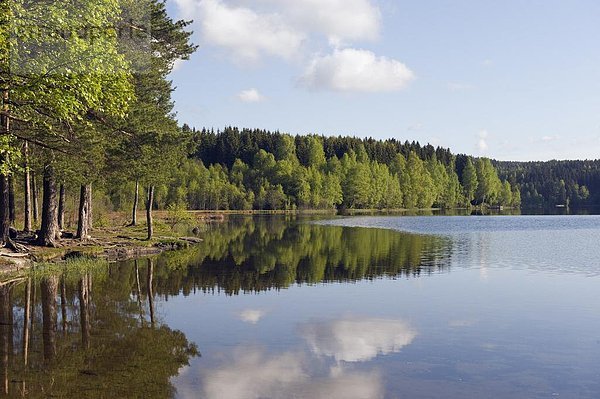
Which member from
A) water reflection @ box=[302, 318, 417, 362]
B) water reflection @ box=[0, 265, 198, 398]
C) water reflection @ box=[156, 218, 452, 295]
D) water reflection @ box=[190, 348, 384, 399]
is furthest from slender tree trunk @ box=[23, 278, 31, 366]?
water reflection @ box=[302, 318, 417, 362]

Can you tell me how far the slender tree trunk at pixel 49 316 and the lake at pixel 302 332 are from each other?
0.20 ft

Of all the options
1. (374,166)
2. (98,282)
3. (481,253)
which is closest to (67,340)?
(98,282)

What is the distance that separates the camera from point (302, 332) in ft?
60.4

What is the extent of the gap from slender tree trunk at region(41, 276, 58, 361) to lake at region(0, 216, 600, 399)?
0.20ft

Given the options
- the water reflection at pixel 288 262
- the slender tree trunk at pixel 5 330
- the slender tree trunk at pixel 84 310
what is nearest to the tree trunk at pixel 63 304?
the slender tree trunk at pixel 84 310

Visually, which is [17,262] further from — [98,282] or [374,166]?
[374,166]

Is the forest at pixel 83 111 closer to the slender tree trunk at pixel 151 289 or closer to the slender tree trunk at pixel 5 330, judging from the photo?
the slender tree trunk at pixel 5 330

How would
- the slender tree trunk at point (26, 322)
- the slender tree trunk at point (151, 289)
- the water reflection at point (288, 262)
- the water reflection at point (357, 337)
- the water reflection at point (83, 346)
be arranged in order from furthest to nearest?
1. the water reflection at point (288, 262)
2. the slender tree trunk at point (151, 289)
3. the water reflection at point (357, 337)
4. the slender tree trunk at point (26, 322)
5. the water reflection at point (83, 346)

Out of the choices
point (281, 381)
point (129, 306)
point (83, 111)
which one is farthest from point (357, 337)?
point (83, 111)

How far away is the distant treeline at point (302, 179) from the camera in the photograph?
479ft

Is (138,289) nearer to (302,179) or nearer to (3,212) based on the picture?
(3,212)

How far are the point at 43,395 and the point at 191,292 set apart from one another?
14240 mm

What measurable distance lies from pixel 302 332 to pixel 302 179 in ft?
444

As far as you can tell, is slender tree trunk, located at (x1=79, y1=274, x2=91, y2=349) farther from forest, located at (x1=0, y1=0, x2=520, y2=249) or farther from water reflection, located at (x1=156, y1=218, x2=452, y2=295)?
forest, located at (x1=0, y1=0, x2=520, y2=249)
